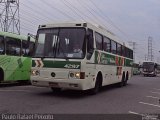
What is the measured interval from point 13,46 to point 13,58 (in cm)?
67

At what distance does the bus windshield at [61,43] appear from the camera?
14.0 meters

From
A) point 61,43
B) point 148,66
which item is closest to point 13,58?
point 61,43

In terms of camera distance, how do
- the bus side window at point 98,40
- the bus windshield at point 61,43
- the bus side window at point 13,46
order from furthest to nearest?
the bus side window at point 13,46 → the bus side window at point 98,40 → the bus windshield at point 61,43

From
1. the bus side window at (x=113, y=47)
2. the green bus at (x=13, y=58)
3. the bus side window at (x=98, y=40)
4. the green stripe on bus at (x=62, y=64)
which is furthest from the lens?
the bus side window at (x=113, y=47)

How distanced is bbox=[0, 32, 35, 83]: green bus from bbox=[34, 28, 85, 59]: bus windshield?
331cm

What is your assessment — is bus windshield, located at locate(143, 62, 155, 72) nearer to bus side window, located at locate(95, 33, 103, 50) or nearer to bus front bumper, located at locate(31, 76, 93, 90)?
bus side window, located at locate(95, 33, 103, 50)

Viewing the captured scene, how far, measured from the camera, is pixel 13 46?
19.4 meters

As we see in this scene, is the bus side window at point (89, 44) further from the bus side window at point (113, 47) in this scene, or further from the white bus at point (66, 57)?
the bus side window at point (113, 47)

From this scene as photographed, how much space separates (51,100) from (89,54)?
2.66 m

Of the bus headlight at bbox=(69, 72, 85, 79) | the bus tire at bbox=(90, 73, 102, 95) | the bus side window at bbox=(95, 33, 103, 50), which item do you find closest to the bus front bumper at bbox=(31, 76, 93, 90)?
the bus headlight at bbox=(69, 72, 85, 79)

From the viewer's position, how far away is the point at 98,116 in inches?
393

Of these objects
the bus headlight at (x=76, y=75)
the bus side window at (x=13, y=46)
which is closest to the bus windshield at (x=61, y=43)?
the bus headlight at (x=76, y=75)

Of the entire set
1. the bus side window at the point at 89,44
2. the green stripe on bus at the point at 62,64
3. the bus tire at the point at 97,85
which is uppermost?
the bus side window at the point at 89,44

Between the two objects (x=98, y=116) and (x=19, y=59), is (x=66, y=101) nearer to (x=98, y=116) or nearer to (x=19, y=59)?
(x=98, y=116)
